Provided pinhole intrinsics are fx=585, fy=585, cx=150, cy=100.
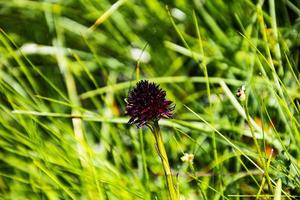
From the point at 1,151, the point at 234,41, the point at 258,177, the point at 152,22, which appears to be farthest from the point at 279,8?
the point at 1,151

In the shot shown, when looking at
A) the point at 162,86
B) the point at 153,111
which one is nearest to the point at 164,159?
the point at 153,111

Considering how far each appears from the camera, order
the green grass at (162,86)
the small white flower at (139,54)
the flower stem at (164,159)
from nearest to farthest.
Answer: the flower stem at (164,159) < the green grass at (162,86) < the small white flower at (139,54)

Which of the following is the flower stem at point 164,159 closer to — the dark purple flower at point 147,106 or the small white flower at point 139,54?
the dark purple flower at point 147,106

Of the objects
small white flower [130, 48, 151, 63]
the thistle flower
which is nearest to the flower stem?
the thistle flower

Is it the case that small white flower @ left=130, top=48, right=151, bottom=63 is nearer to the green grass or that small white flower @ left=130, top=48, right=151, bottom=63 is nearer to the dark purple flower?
the green grass

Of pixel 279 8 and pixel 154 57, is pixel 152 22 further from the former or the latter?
pixel 279 8

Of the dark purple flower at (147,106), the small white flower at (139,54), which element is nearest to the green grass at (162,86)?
the small white flower at (139,54)
